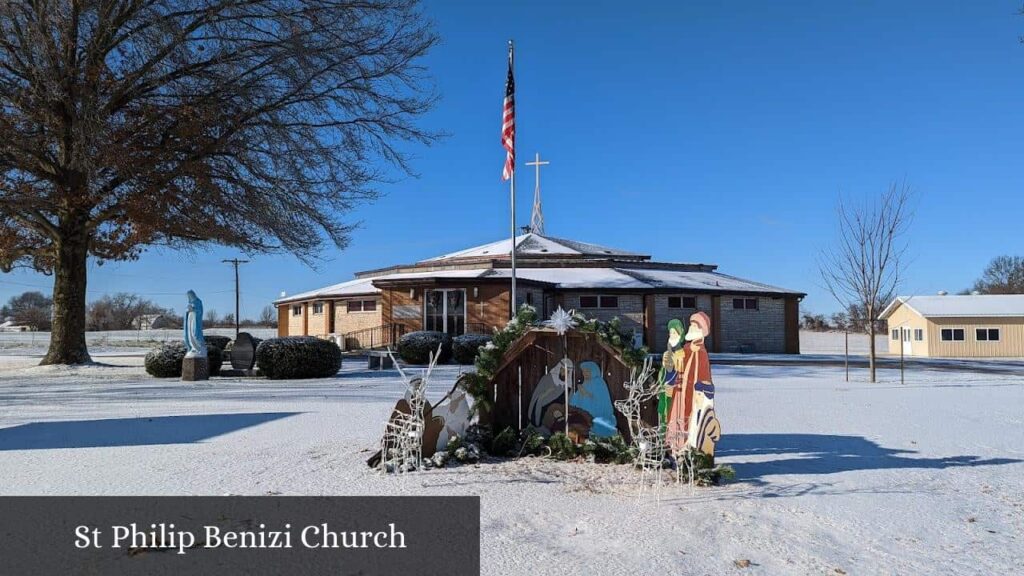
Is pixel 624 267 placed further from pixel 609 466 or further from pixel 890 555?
pixel 890 555

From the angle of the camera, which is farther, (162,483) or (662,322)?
(662,322)

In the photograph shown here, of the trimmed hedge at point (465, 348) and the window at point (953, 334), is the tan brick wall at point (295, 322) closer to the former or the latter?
the trimmed hedge at point (465, 348)

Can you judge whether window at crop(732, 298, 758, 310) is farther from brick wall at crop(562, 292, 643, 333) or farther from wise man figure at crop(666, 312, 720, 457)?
wise man figure at crop(666, 312, 720, 457)

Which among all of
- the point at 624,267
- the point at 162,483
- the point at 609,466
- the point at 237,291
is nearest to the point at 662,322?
the point at 624,267

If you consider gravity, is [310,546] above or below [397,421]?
below

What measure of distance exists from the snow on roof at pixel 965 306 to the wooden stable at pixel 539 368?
40221mm

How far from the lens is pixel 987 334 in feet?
131

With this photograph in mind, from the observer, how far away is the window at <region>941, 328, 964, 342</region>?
1583 inches

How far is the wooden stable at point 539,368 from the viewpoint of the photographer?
24.8ft

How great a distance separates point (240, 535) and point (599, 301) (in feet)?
90.4

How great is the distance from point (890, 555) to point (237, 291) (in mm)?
58390

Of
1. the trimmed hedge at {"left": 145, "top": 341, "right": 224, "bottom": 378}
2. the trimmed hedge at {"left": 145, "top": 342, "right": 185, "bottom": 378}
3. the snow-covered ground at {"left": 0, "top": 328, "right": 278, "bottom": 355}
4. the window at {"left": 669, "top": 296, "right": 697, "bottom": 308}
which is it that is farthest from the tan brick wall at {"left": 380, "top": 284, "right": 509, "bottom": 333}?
the snow-covered ground at {"left": 0, "top": 328, "right": 278, "bottom": 355}

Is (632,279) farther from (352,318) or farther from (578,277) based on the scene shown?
(352,318)

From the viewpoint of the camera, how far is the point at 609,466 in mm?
6973
